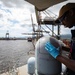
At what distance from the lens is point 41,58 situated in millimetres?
3502

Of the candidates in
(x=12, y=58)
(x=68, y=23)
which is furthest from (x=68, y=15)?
(x=12, y=58)

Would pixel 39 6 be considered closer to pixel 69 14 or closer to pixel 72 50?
pixel 69 14

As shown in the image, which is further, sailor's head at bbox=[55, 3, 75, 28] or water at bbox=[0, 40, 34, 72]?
water at bbox=[0, 40, 34, 72]

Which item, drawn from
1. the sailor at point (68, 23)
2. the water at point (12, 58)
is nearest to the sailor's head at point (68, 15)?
the sailor at point (68, 23)

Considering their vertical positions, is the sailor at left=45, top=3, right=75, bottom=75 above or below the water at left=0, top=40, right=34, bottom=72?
above

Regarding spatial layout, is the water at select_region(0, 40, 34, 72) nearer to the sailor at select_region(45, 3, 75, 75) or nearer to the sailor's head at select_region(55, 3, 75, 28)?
the sailor at select_region(45, 3, 75, 75)

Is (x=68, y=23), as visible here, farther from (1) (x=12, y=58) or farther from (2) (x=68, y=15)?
(1) (x=12, y=58)

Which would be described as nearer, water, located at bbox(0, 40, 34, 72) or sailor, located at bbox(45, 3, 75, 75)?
sailor, located at bbox(45, 3, 75, 75)

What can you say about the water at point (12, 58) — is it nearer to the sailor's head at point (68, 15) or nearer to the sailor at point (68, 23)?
the sailor at point (68, 23)

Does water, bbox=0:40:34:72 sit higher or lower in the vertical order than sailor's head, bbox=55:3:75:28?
lower

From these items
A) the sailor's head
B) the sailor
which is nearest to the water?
the sailor

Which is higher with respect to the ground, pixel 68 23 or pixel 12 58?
pixel 68 23

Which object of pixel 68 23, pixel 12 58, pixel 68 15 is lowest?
pixel 12 58

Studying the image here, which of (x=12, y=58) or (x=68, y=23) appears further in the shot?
(x=12, y=58)
